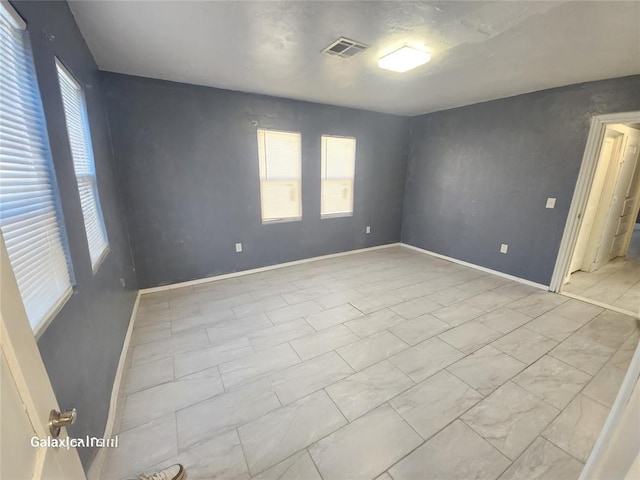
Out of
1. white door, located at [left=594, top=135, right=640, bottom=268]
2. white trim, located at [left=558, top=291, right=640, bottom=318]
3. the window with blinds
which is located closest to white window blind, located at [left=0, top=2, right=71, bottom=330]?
the window with blinds

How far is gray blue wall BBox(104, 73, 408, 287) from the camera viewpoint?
9.53 feet

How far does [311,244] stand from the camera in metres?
4.34

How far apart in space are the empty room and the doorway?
43mm

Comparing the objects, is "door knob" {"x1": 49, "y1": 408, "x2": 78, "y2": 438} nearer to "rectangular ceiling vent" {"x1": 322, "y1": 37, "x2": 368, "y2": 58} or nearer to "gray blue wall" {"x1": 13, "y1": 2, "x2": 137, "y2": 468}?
"gray blue wall" {"x1": 13, "y1": 2, "x2": 137, "y2": 468}

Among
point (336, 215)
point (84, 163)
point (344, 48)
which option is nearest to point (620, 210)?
point (336, 215)

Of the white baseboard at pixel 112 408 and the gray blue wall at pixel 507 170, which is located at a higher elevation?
the gray blue wall at pixel 507 170

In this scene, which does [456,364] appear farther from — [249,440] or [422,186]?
[422,186]

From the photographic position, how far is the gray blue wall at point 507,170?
298 cm

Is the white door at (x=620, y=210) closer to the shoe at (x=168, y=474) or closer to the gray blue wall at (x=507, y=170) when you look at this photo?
the gray blue wall at (x=507, y=170)

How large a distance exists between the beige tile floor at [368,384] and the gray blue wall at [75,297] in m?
0.33

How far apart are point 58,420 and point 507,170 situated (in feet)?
15.1

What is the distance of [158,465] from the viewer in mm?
1342

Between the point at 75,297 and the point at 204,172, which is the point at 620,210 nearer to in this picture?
the point at 204,172

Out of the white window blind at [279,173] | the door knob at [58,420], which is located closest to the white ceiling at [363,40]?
the white window blind at [279,173]
